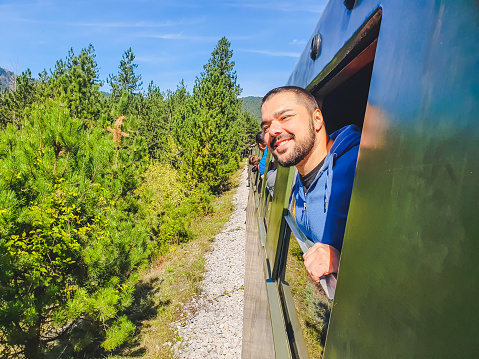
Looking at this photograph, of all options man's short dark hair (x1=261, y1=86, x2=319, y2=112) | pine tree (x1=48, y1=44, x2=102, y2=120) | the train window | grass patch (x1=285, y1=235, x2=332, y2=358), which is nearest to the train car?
the train window

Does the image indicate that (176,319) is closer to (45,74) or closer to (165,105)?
(45,74)

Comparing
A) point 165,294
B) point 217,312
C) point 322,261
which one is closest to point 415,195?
point 322,261

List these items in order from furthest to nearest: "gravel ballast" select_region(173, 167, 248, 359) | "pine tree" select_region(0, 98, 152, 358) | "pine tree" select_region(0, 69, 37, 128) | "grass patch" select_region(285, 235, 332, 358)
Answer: "pine tree" select_region(0, 69, 37, 128), "gravel ballast" select_region(173, 167, 248, 359), "pine tree" select_region(0, 98, 152, 358), "grass patch" select_region(285, 235, 332, 358)

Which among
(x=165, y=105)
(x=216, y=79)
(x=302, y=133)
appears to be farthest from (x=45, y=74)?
(x=302, y=133)

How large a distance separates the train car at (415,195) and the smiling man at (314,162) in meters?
0.27

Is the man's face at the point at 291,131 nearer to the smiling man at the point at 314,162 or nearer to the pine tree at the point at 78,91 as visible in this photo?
the smiling man at the point at 314,162

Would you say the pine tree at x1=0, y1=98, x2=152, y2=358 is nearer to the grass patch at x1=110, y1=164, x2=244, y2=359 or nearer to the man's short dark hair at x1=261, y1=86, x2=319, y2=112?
the grass patch at x1=110, y1=164, x2=244, y2=359

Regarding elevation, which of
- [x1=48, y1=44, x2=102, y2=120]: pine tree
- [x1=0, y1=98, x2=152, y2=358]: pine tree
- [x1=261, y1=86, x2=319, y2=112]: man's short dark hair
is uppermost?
[x1=48, y1=44, x2=102, y2=120]: pine tree

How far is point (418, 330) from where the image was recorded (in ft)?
1.64

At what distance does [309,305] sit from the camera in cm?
143

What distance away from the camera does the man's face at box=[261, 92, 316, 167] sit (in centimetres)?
142

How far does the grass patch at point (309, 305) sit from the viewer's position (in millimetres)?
1205

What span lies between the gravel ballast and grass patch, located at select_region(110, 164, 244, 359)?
0.22 metres

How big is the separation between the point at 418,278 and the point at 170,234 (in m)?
10.5
